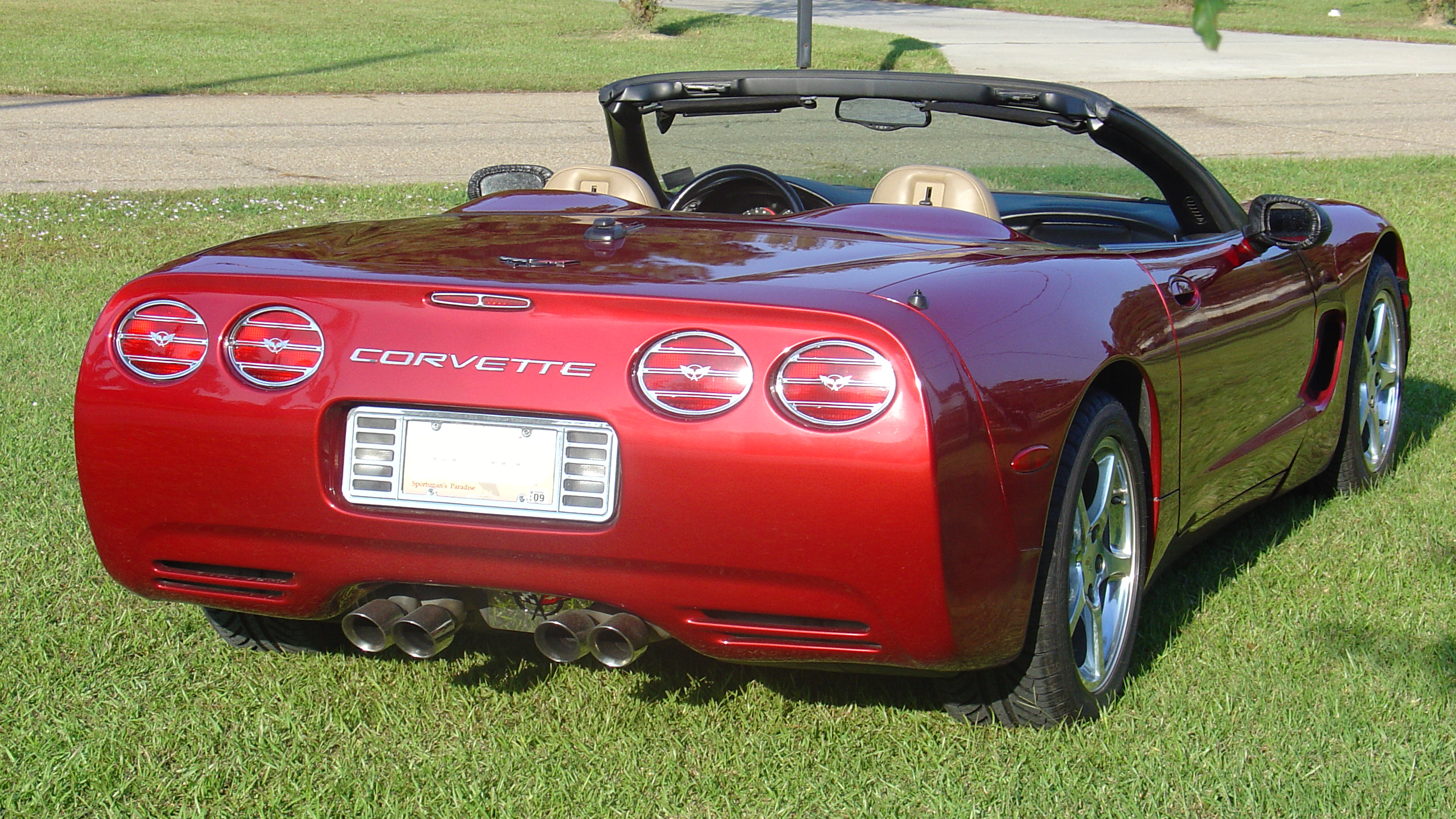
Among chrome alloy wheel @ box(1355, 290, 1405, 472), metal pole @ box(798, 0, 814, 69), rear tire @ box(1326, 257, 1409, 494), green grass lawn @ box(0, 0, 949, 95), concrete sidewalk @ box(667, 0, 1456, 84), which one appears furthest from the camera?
concrete sidewalk @ box(667, 0, 1456, 84)

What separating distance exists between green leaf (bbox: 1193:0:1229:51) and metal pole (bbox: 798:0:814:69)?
1240cm

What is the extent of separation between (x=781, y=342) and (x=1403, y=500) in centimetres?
295

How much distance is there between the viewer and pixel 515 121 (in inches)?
607

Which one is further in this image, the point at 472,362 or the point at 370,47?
the point at 370,47

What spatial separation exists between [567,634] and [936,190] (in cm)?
166

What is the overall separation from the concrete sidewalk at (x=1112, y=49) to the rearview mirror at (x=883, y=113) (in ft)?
54.7

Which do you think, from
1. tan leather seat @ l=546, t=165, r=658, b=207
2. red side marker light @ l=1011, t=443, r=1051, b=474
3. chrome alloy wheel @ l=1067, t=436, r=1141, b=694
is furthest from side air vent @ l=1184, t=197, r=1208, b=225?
red side marker light @ l=1011, t=443, r=1051, b=474

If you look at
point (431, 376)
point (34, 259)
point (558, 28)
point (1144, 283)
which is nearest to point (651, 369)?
point (431, 376)

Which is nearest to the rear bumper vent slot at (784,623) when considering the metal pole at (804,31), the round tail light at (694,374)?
the round tail light at (694,374)

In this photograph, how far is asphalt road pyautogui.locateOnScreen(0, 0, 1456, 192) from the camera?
1190 cm

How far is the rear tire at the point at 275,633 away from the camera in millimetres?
3291

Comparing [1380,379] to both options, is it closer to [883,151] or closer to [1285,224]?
[1285,224]

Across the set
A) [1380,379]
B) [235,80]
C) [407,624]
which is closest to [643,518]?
[407,624]

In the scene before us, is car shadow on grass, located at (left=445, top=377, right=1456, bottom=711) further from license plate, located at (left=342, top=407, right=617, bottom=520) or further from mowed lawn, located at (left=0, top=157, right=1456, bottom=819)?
license plate, located at (left=342, top=407, right=617, bottom=520)
